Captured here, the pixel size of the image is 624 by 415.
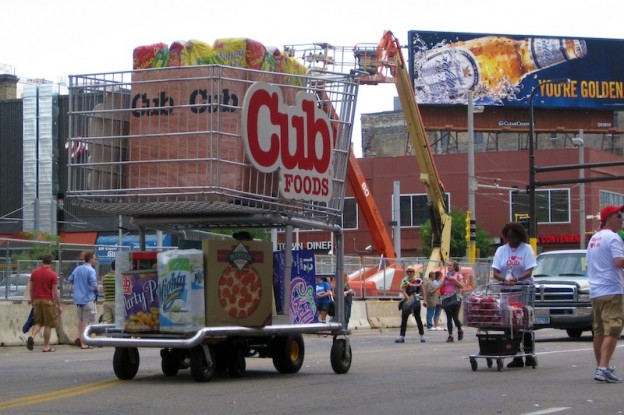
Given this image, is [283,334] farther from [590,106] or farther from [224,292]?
[590,106]

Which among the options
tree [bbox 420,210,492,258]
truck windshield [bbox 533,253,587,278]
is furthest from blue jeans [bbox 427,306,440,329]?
tree [bbox 420,210,492,258]

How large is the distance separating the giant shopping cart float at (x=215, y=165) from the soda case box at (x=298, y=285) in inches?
3.2

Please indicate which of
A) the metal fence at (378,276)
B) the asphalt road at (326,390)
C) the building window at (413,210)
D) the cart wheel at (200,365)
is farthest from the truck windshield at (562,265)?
the building window at (413,210)

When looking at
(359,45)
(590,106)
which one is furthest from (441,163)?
(359,45)

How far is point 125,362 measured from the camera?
12.6 metres

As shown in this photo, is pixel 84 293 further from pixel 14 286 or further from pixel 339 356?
pixel 339 356

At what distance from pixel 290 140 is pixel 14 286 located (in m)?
14.4

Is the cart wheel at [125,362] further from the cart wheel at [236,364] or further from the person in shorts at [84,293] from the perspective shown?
the person in shorts at [84,293]

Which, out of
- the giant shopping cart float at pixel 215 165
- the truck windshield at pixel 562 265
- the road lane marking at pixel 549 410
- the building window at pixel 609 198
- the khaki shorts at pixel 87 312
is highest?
the building window at pixel 609 198

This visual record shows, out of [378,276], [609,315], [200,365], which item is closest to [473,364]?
[609,315]

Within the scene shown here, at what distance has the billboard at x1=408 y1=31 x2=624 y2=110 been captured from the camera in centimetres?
7231

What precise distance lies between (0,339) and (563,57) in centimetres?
5830

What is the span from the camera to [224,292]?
11.8m

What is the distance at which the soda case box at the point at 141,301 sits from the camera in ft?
39.3
